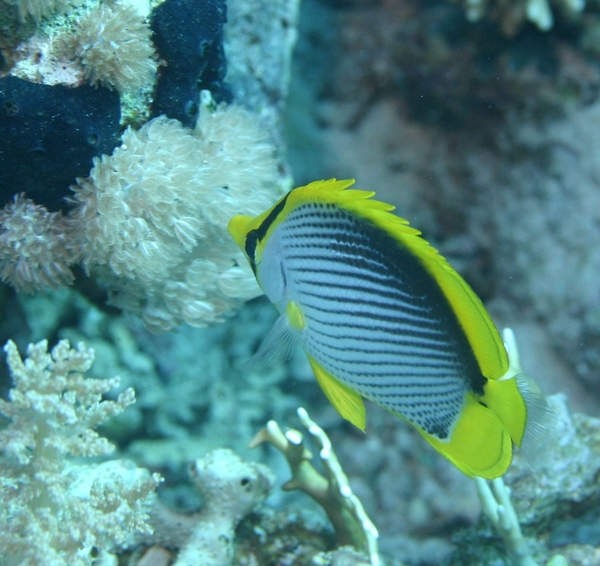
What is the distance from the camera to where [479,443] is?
1.30m

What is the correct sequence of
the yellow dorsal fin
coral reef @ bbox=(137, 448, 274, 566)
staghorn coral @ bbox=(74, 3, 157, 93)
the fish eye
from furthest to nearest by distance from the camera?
coral reef @ bbox=(137, 448, 274, 566), staghorn coral @ bbox=(74, 3, 157, 93), the fish eye, the yellow dorsal fin

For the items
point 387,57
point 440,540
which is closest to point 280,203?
point 440,540

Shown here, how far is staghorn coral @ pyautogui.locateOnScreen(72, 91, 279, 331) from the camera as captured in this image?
68.2 inches

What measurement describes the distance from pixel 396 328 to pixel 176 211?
2.89 feet

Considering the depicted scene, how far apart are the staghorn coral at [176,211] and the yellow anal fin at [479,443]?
1.07 meters

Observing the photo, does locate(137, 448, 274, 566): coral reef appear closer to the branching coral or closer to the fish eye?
the branching coral

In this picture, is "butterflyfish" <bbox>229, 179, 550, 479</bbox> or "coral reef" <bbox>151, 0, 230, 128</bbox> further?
"coral reef" <bbox>151, 0, 230, 128</bbox>

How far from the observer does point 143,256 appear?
1.79 metres

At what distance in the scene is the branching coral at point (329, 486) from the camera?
2.04 metres

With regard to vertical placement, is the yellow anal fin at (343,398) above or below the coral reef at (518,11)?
below

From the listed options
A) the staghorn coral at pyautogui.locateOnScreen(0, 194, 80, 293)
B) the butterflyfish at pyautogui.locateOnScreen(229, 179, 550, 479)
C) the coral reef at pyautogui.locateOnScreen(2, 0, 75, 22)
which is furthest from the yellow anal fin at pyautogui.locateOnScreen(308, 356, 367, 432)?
the coral reef at pyautogui.locateOnScreen(2, 0, 75, 22)

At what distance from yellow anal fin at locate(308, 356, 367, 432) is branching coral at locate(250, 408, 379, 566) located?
0.63 metres

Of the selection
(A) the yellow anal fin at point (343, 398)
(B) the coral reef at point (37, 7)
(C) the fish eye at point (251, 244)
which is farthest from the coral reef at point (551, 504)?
(B) the coral reef at point (37, 7)

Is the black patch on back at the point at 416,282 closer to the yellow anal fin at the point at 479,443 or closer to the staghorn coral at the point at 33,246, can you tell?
the yellow anal fin at the point at 479,443
